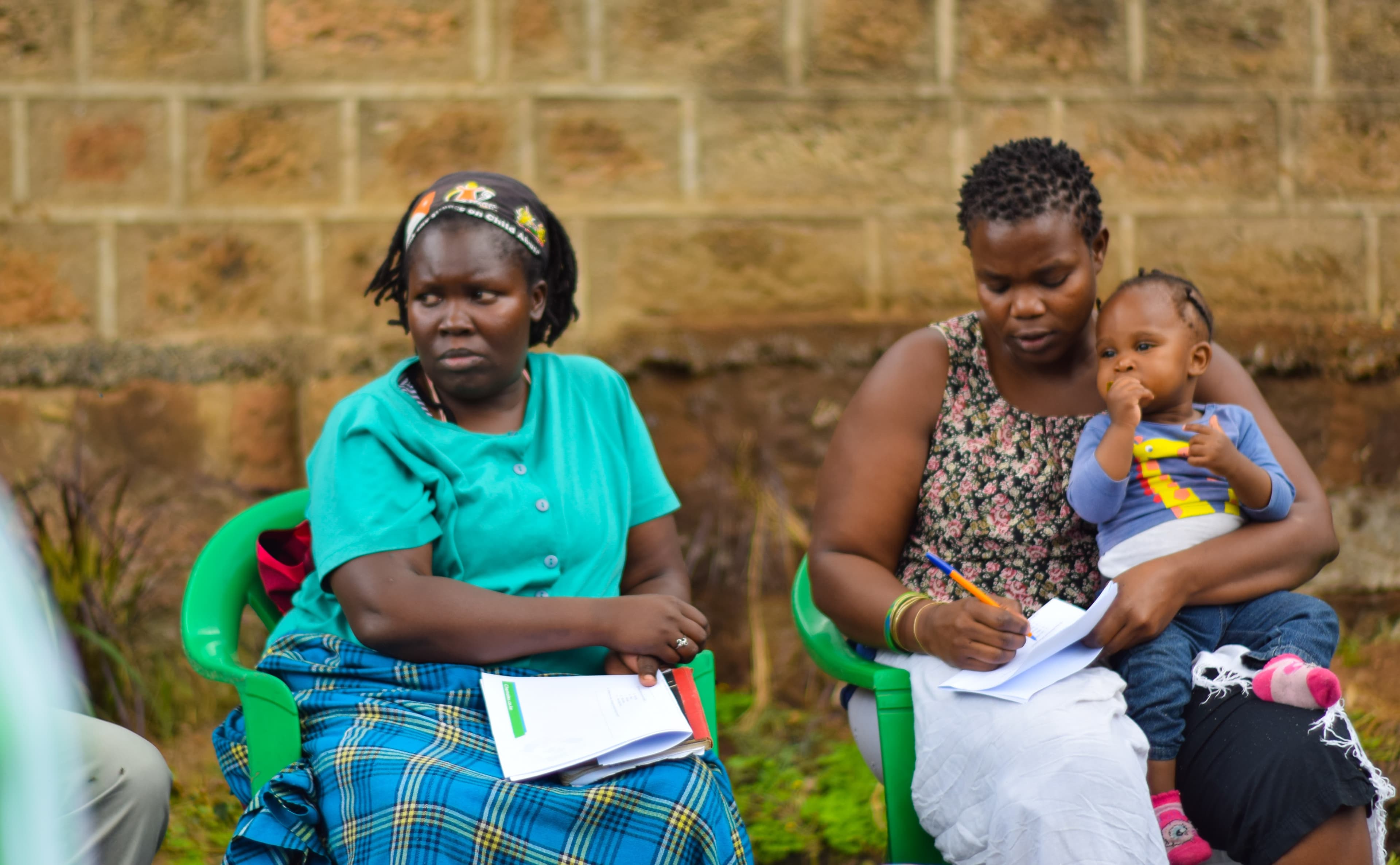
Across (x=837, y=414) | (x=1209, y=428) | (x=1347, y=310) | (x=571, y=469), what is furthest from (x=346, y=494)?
(x=1347, y=310)

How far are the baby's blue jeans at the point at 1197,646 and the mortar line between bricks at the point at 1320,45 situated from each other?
2350 mm

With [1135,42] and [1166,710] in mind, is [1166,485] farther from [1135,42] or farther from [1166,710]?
[1135,42]

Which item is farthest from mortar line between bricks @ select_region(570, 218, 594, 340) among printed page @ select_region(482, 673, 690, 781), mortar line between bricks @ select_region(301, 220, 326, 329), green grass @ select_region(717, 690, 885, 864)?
printed page @ select_region(482, 673, 690, 781)

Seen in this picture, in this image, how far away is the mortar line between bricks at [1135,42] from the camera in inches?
153

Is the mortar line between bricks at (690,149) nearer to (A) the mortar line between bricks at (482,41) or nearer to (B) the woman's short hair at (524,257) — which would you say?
(A) the mortar line between bricks at (482,41)

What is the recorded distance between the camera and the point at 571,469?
2510mm

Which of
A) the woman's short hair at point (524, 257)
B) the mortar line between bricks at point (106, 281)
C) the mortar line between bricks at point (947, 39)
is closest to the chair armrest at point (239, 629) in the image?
the woman's short hair at point (524, 257)

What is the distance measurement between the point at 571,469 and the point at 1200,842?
1360 millimetres

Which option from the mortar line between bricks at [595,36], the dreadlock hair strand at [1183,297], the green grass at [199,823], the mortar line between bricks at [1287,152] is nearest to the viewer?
the dreadlock hair strand at [1183,297]

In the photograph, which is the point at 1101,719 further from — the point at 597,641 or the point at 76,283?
the point at 76,283

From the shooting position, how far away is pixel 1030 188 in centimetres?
240

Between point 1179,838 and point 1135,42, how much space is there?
8.95 ft

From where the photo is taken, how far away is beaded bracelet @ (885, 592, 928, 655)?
2303 millimetres

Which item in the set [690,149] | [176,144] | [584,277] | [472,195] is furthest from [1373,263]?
[176,144]
